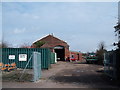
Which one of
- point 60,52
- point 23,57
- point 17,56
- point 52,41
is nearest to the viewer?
point 23,57

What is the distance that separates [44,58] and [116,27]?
12749 mm

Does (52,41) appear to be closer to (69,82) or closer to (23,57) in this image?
(23,57)

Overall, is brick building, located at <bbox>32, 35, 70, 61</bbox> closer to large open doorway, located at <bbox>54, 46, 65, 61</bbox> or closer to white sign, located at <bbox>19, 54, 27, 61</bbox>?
large open doorway, located at <bbox>54, 46, 65, 61</bbox>

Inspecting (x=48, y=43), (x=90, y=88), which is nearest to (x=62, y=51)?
(x=48, y=43)

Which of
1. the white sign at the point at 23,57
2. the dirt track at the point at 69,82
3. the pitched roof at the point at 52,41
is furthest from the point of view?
the pitched roof at the point at 52,41

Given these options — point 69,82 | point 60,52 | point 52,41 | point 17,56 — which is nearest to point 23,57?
point 17,56

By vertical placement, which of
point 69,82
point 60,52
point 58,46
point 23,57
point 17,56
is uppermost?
point 58,46

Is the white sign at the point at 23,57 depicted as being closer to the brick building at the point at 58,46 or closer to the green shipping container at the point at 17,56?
the green shipping container at the point at 17,56

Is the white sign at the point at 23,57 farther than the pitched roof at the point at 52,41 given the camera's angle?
No

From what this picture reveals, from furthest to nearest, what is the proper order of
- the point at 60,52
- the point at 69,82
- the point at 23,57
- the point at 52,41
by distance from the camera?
the point at 52,41 → the point at 60,52 → the point at 23,57 → the point at 69,82

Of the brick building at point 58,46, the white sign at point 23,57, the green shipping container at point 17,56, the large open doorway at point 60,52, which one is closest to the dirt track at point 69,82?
the white sign at point 23,57

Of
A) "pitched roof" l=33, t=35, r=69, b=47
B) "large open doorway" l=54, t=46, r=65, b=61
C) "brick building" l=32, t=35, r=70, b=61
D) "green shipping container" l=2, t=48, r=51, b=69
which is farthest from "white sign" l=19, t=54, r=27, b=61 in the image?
"pitched roof" l=33, t=35, r=69, b=47

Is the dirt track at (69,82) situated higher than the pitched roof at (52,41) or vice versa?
the pitched roof at (52,41)

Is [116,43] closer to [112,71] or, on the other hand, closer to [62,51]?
[112,71]
